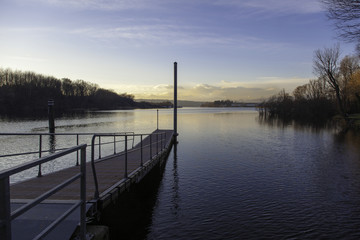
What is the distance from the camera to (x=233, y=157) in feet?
57.6

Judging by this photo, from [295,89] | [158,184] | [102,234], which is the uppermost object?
[295,89]

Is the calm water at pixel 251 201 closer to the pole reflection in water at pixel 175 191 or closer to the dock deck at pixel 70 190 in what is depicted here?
the pole reflection in water at pixel 175 191

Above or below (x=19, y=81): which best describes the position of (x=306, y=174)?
below

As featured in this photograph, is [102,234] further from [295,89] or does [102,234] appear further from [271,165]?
[295,89]

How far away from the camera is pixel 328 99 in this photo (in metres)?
69.2

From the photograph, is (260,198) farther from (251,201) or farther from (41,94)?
(41,94)

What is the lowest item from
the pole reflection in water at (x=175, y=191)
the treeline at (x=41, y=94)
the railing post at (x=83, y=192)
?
the pole reflection in water at (x=175, y=191)

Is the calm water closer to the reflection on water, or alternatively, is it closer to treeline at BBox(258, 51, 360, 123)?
the reflection on water

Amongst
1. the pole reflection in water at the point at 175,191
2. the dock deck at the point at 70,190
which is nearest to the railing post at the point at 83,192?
the dock deck at the point at 70,190

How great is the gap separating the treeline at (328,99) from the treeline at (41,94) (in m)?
75.1

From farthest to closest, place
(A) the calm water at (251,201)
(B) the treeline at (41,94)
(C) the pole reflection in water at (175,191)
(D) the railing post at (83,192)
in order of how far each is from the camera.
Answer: (B) the treeline at (41,94) → (C) the pole reflection in water at (175,191) → (A) the calm water at (251,201) → (D) the railing post at (83,192)

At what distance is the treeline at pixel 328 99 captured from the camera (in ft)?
184

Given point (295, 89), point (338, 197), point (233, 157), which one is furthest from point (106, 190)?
point (295, 89)

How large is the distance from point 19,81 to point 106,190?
125m
